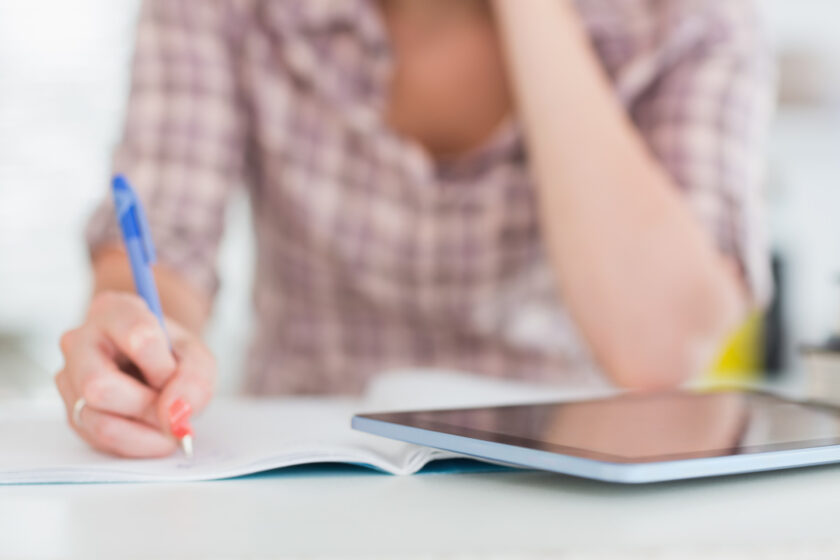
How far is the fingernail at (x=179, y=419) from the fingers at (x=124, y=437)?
0.01 m

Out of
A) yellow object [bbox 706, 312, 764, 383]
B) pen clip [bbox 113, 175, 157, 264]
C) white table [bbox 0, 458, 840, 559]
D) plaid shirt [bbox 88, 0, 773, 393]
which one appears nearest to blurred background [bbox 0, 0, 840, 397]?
yellow object [bbox 706, 312, 764, 383]

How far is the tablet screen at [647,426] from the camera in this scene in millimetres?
→ 317

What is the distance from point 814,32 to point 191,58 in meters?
2.10

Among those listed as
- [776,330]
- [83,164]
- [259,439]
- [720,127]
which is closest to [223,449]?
[259,439]

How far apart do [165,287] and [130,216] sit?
30 centimetres

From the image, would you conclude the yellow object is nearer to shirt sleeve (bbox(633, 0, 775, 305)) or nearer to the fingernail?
shirt sleeve (bbox(633, 0, 775, 305))

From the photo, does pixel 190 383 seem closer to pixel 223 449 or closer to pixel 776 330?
pixel 223 449

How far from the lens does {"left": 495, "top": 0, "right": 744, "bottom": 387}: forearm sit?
76cm

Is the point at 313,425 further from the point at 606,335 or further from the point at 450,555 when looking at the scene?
the point at 606,335

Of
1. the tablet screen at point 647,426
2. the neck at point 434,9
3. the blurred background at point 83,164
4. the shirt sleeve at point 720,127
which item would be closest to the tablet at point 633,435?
the tablet screen at point 647,426

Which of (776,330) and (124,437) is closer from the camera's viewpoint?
(124,437)

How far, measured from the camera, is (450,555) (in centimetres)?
23

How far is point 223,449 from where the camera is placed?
41 cm

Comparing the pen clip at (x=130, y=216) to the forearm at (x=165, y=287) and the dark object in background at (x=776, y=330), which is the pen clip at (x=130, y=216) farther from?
the dark object in background at (x=776, y=330)
